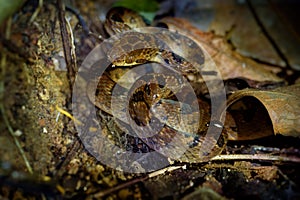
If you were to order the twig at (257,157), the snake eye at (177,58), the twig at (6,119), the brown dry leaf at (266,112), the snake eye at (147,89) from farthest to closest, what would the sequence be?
the snake eye at (177,58)
the snake eye at (147,89)
the brown dry leaf at (266,112)
the twig at (257,157)
the twig at (6,119)

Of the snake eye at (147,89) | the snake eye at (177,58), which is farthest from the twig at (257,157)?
the snake eye at (177,58)

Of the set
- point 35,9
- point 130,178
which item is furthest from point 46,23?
point 130,178

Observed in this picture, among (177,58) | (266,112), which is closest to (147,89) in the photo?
(177,58)

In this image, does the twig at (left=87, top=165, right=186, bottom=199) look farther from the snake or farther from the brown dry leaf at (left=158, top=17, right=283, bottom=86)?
the brown dry leaf at (left=158, top=17, right=283, bottom=86)

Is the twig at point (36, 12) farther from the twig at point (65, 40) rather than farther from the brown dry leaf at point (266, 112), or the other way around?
the brown dry leaf at point (266, 112)

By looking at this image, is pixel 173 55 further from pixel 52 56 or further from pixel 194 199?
pixel 194 199
